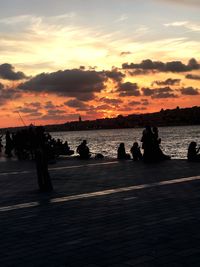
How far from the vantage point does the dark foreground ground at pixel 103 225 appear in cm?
557

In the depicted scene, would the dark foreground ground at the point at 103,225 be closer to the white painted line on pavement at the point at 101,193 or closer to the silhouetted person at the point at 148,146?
the white painted line on pavement at the point at 101,193

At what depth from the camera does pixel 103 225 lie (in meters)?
7.48

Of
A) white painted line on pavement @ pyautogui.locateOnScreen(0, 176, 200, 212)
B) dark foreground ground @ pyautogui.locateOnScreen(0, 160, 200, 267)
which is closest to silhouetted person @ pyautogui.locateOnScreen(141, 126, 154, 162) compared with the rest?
white painted line on pavement @ pyautogui.locateOnScreen(0, 176, 200, 212)

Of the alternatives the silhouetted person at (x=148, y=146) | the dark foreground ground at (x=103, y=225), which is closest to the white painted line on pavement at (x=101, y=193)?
the dark foreground ground at (x=103, y=225)

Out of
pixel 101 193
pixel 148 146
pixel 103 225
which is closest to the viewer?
pixel 103 225

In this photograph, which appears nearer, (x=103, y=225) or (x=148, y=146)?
(x=103, y=225)

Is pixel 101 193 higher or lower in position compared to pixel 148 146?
lower

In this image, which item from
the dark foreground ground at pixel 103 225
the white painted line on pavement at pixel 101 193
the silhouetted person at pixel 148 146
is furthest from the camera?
the silhouetted person at pixel 148 146

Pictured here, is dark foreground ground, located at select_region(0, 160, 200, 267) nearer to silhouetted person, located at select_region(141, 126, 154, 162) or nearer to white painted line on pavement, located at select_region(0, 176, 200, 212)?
white painted line on pavement, located at select_region(0, 176, 200, 212)

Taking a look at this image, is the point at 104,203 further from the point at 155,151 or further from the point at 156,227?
the point at 155,151

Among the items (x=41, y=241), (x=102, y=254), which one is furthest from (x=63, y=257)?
(x=41, y=241)

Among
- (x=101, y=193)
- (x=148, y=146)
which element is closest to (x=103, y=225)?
(x=101, y=193)

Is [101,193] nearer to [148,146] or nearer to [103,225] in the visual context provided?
[103,225]

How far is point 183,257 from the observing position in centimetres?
540
